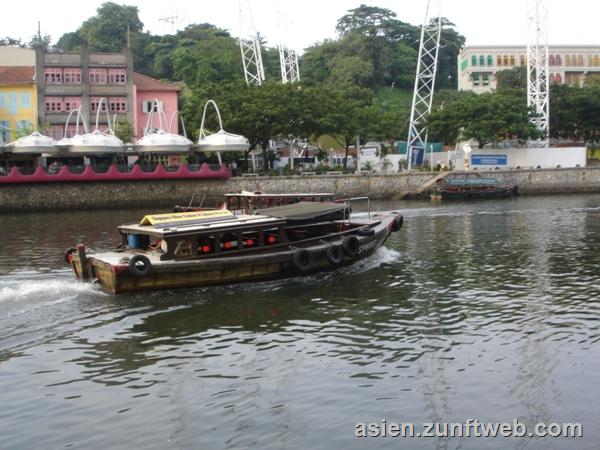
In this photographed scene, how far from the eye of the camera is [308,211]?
80.7ft

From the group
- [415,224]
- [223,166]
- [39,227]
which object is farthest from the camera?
[223,166]

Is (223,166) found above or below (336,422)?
above

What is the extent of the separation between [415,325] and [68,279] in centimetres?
1109

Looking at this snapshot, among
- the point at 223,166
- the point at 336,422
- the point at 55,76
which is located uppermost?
the point at 55,76

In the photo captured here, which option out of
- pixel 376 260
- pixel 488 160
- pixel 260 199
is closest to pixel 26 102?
pixel 488 160

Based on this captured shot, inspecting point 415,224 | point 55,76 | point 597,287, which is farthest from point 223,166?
point 597,287

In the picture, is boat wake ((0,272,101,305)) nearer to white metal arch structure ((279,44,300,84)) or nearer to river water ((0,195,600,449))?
river water ((0,195,600,449))

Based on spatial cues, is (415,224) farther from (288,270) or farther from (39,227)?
(39,227)

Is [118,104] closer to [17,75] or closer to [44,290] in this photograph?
[17,75]

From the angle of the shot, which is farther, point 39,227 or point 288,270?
point 39,227

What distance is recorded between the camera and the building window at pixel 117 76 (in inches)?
2719

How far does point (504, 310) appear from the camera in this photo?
18688 millimetres

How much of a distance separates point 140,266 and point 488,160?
52.7m

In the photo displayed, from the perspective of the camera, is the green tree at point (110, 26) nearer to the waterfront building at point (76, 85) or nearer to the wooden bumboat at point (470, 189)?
the waterfront building at point (76, 85)
